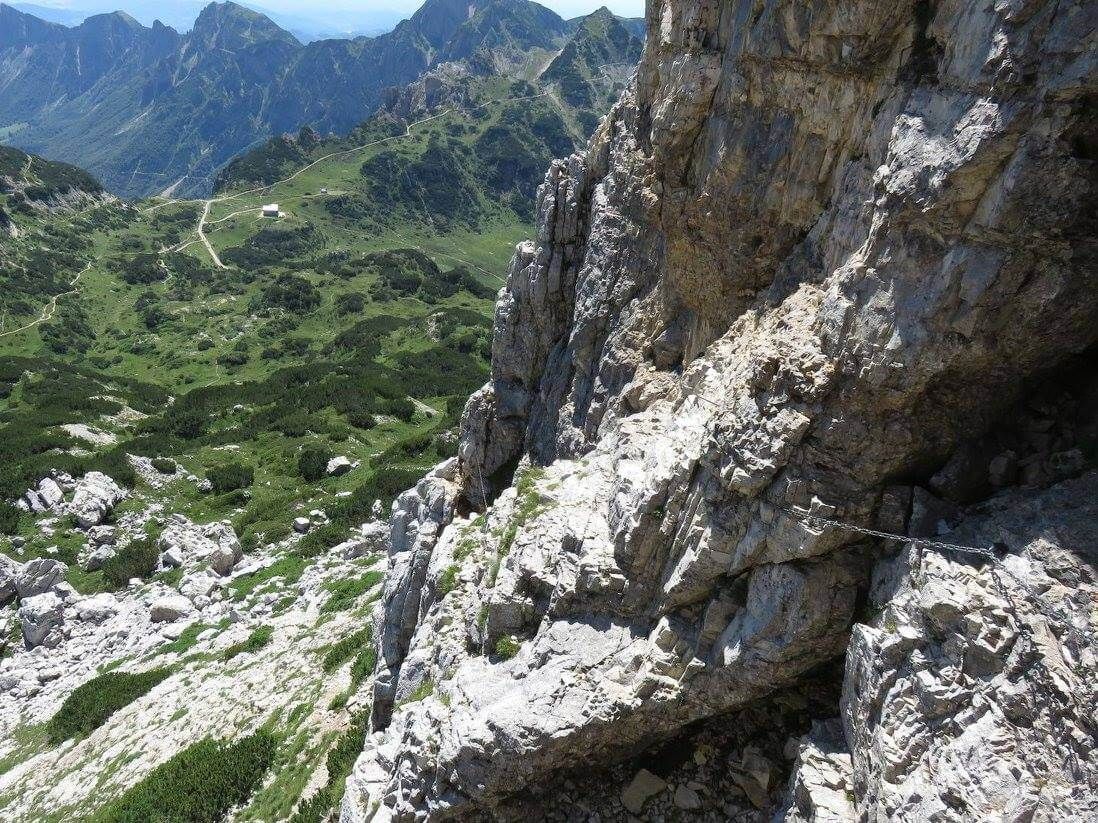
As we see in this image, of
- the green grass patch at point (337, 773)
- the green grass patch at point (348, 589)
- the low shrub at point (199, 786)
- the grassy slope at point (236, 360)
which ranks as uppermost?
the green grass patch at point (337, 773)

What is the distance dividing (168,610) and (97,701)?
22.3 ft

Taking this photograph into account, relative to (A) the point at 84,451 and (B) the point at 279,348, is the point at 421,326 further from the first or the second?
(A) the point at 84,451

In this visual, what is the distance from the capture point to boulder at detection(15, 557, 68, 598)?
1436 inches

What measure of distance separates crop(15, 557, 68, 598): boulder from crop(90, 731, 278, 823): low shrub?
20.8 m

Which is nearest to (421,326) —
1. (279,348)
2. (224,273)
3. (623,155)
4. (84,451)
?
(279,348)

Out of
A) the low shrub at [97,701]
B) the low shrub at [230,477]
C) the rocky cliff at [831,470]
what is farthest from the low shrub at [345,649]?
the low shrub at [230,477]

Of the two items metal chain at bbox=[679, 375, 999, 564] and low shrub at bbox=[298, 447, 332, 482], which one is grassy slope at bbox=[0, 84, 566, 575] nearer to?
low shrub at bbox=[298, 447, 332, 482]

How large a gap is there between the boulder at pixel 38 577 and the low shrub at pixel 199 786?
68.4 feet

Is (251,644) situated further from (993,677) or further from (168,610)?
(993,677)

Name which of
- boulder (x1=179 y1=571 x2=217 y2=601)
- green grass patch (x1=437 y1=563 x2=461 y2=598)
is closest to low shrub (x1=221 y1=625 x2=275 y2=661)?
boulder (x1=179 y1=571 x2=217 y2=601)

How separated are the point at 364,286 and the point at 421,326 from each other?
38.0 m

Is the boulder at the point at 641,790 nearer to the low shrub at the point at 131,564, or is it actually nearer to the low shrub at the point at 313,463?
the low shrub at the point at 131,564

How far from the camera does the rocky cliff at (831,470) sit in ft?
28.5

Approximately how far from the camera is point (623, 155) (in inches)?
797
